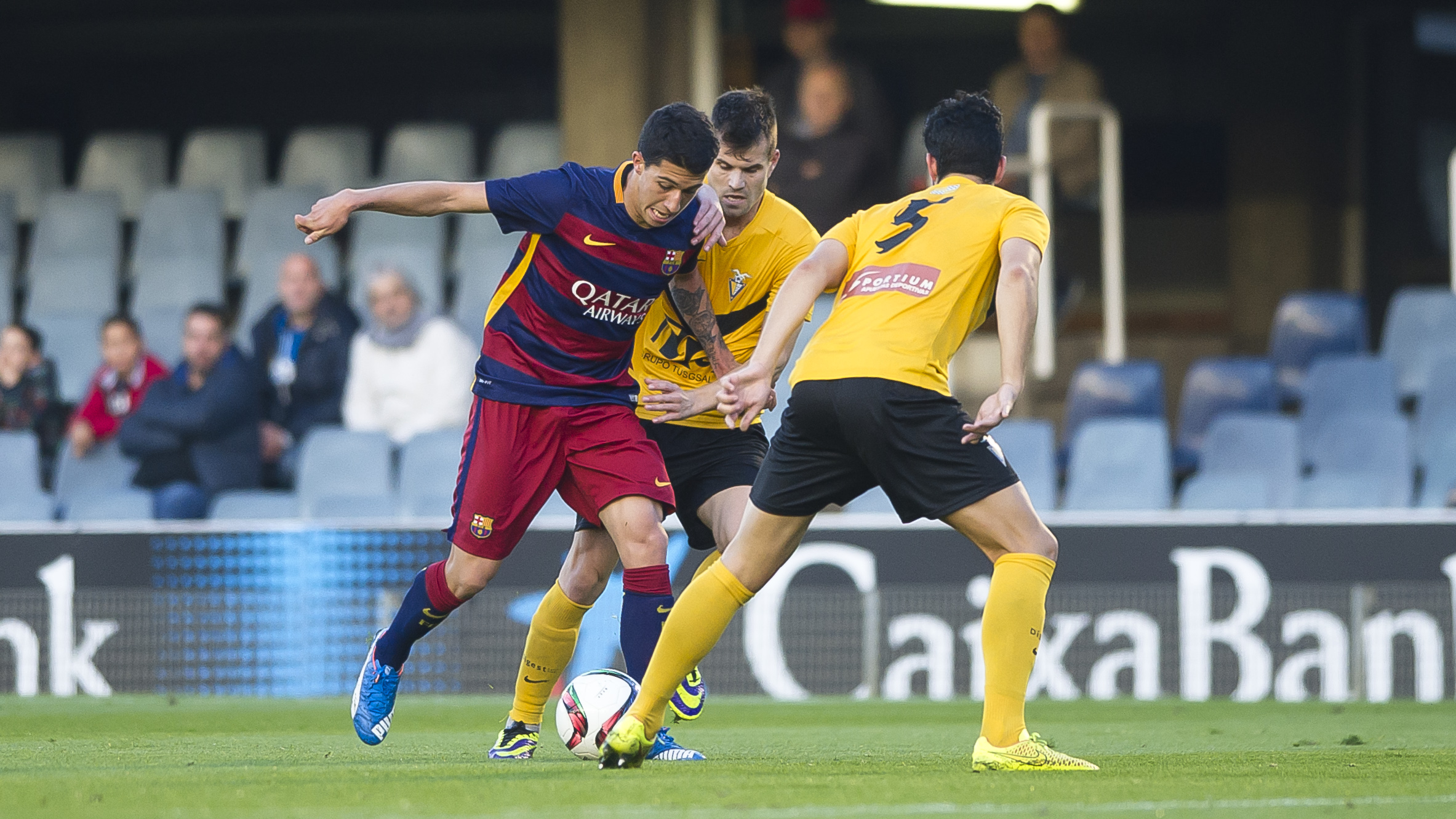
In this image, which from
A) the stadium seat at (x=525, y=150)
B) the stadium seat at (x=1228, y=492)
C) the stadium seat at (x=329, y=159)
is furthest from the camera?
the stadium seat at (x=329, y=159)

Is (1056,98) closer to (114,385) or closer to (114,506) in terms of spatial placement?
(114,385)

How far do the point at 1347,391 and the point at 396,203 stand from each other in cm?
742

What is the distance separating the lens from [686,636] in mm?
4641

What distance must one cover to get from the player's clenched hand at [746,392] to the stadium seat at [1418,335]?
24.5ft

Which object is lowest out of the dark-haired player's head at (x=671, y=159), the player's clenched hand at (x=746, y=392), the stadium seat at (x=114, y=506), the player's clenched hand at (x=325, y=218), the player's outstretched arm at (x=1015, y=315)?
the stadium seat at (x=114, y=506)

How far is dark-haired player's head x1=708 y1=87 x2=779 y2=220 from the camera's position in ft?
18.5

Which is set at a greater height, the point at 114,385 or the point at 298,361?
the point at 298,361

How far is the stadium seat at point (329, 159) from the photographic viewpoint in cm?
1321

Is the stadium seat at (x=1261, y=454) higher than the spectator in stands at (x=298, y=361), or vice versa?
the spectator in stands at (x=298, y=361)

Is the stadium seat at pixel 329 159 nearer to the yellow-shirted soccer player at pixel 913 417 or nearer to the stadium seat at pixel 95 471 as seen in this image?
the stadium seat at pixel 95 471

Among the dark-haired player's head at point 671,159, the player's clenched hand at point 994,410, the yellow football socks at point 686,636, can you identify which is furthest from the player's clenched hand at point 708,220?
the player's clenched hand at point 994,410

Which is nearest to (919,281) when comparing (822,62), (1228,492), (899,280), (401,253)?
(899,280)

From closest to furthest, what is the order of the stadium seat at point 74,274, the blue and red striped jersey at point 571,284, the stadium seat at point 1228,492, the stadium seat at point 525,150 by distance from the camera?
1. the blue and red striped jersey at point 571,284
2. the stadium seat at point 1228,492
3. the stadium seat at point 74,274
4. the stadium seat at point 525,150

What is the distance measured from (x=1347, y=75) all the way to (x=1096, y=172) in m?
2.98
